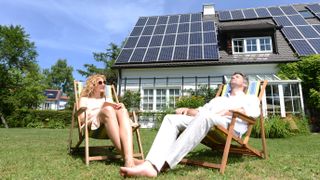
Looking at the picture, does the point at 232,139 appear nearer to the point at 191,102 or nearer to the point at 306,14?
the point at 191,102

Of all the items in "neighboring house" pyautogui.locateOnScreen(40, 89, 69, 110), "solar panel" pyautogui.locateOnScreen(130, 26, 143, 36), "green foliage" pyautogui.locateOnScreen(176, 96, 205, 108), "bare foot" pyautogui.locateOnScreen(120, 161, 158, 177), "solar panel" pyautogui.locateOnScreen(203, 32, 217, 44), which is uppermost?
"solar panel" pyautogui.locateOnScreen(130, 26, 143, 36)

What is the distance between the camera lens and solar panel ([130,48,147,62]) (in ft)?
46.2

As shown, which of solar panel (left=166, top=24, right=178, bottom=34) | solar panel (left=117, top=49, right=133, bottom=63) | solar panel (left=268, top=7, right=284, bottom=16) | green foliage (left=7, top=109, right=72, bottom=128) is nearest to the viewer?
solar panel (left=117, top=49, right=133, bottom=63)

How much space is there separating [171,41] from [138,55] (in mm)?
1888

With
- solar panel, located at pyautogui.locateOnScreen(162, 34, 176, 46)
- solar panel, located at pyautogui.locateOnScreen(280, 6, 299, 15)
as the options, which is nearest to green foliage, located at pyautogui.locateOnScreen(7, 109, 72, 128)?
solar panel, located at pyautogui.locateOnScreen(162, 34, 176, 46)

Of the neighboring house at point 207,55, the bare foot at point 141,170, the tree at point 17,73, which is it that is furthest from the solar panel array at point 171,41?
the bare foot at point 141,170

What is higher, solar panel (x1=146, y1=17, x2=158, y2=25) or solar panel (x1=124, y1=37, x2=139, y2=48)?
solar panel (x1=146, y1=17, x2=158, y2=25)

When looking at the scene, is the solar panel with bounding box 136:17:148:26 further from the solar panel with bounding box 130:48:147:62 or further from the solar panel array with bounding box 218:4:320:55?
the solar panel array with bounding box 218:4:320:55

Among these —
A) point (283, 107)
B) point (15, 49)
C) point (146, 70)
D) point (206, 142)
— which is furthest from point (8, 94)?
point (206, 142)

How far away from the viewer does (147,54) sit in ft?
47.0

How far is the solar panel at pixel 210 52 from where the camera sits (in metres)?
13.4

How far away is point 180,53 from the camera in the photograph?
551 inches

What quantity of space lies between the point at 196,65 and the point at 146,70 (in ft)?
7.93

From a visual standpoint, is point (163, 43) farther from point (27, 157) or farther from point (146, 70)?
point (27, 157)
